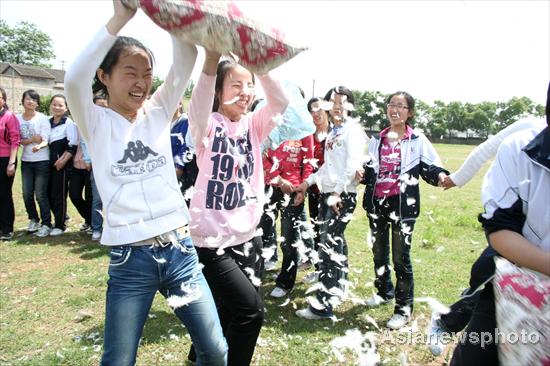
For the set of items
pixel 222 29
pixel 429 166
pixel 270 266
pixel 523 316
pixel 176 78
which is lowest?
pixel 270 266

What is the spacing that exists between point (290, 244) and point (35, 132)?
497 cm

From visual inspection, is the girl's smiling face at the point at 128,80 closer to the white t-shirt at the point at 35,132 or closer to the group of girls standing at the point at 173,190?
the group of girls standing at the point at 173,190

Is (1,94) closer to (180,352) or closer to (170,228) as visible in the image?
(180,352)

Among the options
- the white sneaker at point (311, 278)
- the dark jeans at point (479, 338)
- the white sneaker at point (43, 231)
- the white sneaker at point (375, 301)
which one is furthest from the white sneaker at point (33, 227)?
the dark jeans at point (479, 338)

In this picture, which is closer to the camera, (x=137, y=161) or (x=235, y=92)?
(x=137, y=161)

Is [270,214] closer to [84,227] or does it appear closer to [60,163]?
[60,163]

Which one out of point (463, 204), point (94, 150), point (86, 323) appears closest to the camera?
point (94, 150)

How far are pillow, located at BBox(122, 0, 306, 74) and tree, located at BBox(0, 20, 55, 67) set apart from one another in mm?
79633

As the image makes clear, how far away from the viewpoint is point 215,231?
263 cm

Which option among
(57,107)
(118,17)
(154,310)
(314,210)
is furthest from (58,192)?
(118,17)

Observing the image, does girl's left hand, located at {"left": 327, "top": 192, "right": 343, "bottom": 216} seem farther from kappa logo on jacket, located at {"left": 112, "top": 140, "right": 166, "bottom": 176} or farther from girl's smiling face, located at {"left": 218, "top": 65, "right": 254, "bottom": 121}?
kappa logo on jacket, located at {"left": 112, "top": 140, "right": 166, "bottom": 176}

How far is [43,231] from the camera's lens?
7.04 meters

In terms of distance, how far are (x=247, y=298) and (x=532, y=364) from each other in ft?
4.88

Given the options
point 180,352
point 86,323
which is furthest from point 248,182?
point 86,323
